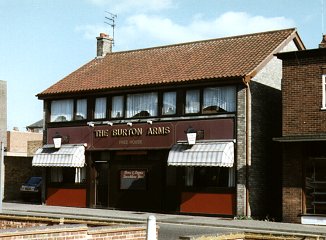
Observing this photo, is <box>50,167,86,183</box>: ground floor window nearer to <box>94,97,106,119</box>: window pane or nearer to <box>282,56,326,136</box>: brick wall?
<box>94,97,106,119</box>: window pane

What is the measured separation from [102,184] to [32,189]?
6.36m

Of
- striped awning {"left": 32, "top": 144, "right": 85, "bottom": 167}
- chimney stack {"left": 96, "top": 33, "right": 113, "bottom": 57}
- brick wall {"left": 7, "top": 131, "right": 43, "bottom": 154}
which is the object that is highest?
chimney stack {"left": 96, "top": 33, "right": 113, "bottom": 57}

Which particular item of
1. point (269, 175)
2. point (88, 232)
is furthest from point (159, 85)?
point (88, 232)

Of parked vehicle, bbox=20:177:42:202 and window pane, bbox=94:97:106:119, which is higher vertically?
window pane, bbox=94:97:106:119

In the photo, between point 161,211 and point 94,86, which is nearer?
point 161,211

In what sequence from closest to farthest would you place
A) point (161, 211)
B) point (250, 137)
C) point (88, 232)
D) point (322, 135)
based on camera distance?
point (88, 232)
point (322, 135)
point (250, 137)
point (161, 211)

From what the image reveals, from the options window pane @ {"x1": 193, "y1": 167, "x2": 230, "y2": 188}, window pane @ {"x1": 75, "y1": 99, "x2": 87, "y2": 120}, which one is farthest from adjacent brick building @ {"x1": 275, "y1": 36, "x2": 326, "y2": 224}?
window pane @ {"x1": 75, "y1": 99, "x2": 87, "y2": 120}

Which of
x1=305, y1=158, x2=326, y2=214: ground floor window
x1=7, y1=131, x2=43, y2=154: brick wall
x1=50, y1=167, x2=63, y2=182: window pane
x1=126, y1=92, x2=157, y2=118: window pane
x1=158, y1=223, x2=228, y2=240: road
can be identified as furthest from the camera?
x1=7, y1=131, x2=43, y2=154: brick wall

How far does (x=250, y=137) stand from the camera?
25.5 metres

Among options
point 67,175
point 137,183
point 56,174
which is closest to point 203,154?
point 137,183

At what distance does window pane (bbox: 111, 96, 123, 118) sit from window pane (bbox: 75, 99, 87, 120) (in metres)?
1.96

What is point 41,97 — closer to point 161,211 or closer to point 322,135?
point 161,211

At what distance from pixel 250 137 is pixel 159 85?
205 inches

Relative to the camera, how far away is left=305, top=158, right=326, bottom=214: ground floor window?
76.8 feet
